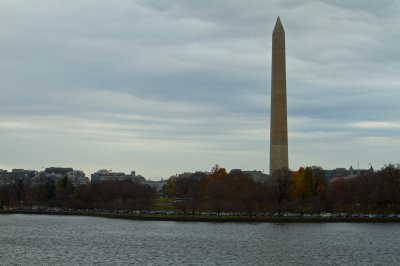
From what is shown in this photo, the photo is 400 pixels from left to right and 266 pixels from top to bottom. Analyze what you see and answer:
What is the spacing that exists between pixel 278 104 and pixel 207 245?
111 feet

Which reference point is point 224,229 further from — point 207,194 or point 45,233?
point 207,194

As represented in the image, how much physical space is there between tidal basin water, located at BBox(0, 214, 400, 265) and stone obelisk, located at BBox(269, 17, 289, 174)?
17.4 m

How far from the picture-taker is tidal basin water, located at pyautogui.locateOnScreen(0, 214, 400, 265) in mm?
28625

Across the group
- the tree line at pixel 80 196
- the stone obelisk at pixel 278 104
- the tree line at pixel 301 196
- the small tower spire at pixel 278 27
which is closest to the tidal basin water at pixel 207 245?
the tree line at pixel 301 196

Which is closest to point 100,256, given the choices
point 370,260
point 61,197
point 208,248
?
point 208,248

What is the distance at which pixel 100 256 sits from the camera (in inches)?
1175

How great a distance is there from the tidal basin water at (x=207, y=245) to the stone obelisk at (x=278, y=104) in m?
17.4

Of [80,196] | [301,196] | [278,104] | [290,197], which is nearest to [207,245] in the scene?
[290,197]

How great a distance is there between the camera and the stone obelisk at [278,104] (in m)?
65.6

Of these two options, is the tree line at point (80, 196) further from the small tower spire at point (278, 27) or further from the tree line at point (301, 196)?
the small tower spire at point (278, 27)

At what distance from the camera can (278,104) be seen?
218 feet

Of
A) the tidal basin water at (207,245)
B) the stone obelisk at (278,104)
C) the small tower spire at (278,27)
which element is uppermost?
the small tower spire at (278,27)

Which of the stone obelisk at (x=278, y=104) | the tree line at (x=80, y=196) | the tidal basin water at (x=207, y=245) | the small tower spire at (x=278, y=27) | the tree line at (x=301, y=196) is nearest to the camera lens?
the tidal basin water at (x=207, y=245)

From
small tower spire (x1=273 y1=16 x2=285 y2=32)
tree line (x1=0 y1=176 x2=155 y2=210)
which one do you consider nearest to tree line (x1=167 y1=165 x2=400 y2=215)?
tree line (x1=0 y1=176 x2=155 y2=210)
